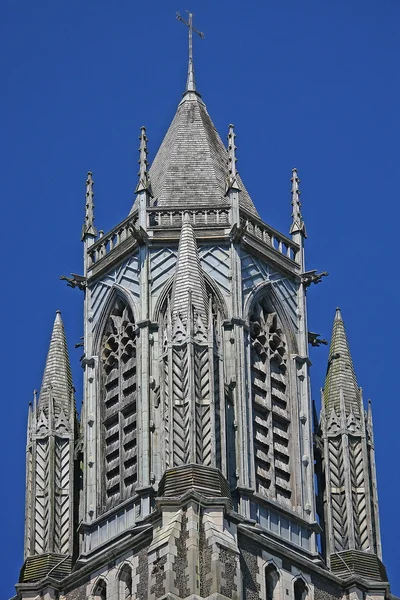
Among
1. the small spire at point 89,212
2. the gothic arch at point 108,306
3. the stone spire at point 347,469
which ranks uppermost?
the small spire at point 89,212

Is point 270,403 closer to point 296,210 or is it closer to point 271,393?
point 271,393

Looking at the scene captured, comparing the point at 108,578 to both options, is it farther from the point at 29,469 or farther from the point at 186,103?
the point at 186,103

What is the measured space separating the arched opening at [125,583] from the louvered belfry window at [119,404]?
9.57ft

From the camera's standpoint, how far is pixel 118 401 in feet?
271

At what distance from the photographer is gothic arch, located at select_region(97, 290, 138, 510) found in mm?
81250

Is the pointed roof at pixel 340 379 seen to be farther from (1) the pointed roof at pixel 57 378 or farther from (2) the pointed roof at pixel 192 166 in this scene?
(1) the pointed roof at pixel 57 378

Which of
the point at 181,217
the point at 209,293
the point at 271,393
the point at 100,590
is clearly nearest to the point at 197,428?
the point at 100,590

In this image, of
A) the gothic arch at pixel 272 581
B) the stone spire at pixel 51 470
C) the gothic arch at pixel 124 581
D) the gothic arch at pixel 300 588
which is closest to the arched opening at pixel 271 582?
the gothic arch at pixel 272 581

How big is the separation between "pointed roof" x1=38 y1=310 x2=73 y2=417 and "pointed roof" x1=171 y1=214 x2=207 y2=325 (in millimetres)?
4537

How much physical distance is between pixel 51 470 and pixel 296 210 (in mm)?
10267

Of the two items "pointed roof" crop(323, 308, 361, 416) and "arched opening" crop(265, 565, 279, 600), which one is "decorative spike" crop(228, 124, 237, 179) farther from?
"arched opening" crop(265, 565, 279, 600)

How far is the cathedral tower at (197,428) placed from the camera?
77312 millimetres

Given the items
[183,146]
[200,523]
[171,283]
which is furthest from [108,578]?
[183,146]

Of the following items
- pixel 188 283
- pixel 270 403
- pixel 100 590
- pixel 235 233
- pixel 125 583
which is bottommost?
pixel 125 583
